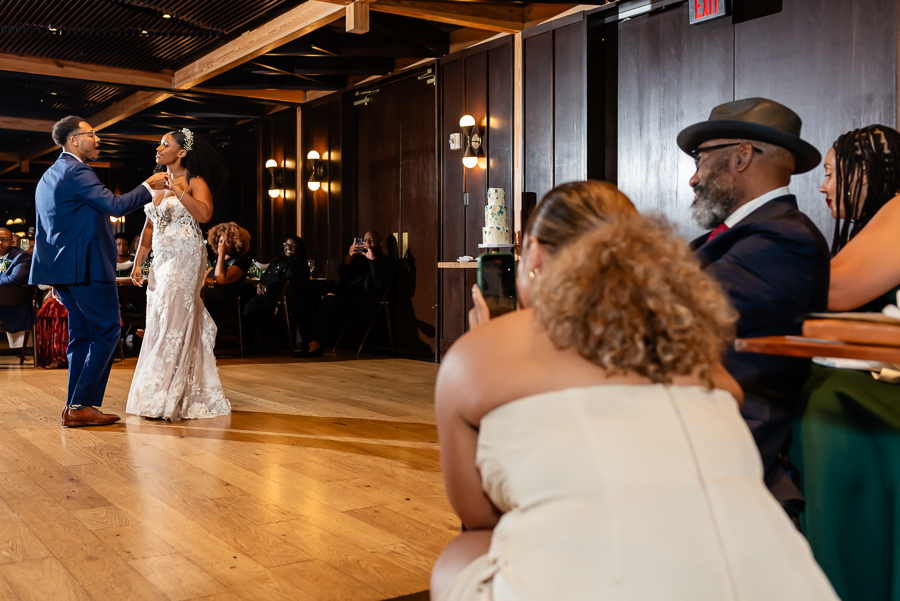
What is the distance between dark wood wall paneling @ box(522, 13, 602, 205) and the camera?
6441 mm

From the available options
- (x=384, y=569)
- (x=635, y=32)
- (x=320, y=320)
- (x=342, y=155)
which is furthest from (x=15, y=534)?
(x=342, y=155)

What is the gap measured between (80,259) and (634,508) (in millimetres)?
4079

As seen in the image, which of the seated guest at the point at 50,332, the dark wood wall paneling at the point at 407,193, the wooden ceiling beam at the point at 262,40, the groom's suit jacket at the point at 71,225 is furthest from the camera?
the dark wood wall paneling at the point at 407,193

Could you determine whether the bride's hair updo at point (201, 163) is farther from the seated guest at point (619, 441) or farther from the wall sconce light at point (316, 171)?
the wall sconce light at point (316, 171)

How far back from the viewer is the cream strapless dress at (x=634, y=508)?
96cm

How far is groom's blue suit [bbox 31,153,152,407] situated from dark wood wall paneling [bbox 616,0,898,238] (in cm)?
361

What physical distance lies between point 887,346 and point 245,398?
4.79m

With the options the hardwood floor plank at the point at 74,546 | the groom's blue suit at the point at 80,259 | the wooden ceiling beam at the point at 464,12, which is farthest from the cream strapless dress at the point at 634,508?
the wooden ceiling beam at the point at 464,12

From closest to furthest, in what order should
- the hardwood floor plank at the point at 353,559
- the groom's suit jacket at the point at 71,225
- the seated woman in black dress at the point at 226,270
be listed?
the hardwood floor plank at the point at 353,559, the groom's suit jacket at the point at 71,225, the seated woman in black dress at the point at 226,270

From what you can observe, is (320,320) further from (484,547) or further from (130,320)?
(484,547)

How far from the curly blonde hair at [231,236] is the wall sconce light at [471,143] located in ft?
7.92

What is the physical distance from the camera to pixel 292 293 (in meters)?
8.38

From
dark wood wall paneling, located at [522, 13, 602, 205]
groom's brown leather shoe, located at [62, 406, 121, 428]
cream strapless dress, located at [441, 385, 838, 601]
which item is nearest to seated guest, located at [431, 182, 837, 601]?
cream strapless dress, located at [441, 385, 838, 601]

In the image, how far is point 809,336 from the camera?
1.39 meters
